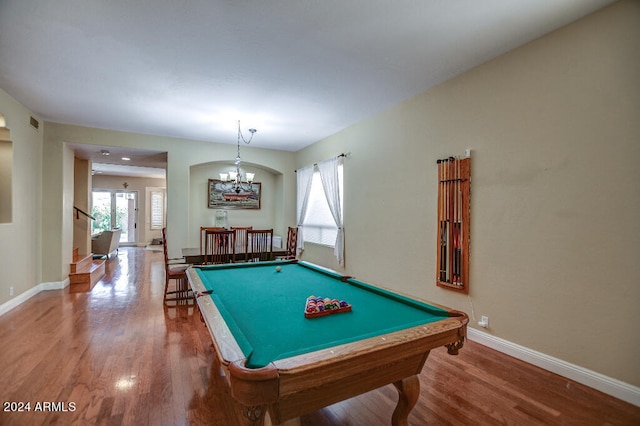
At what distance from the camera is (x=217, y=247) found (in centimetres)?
381

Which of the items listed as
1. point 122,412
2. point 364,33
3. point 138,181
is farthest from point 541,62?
point 138,181

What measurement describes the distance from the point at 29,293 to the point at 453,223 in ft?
A: 18.5

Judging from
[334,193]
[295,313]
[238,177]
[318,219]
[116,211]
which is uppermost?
[238,177]

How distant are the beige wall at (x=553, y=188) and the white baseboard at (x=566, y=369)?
46 mm

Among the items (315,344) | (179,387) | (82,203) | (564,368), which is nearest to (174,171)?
(82,203)

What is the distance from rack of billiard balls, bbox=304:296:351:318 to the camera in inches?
59.6

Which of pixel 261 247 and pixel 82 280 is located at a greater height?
pixel 261 247

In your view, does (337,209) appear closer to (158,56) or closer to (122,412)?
(158,56)

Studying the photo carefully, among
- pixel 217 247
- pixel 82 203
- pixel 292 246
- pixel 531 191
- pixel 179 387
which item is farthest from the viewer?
pixel 82 203

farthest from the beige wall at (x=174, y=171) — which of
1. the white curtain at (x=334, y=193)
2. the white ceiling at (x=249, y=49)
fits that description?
the white curtain at (x=334, y=193)

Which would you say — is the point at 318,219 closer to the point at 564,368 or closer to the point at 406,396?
the point at 564,368

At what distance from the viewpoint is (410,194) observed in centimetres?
350

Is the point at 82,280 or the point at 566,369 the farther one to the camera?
the point at 82,280

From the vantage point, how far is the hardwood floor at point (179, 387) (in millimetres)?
1729
